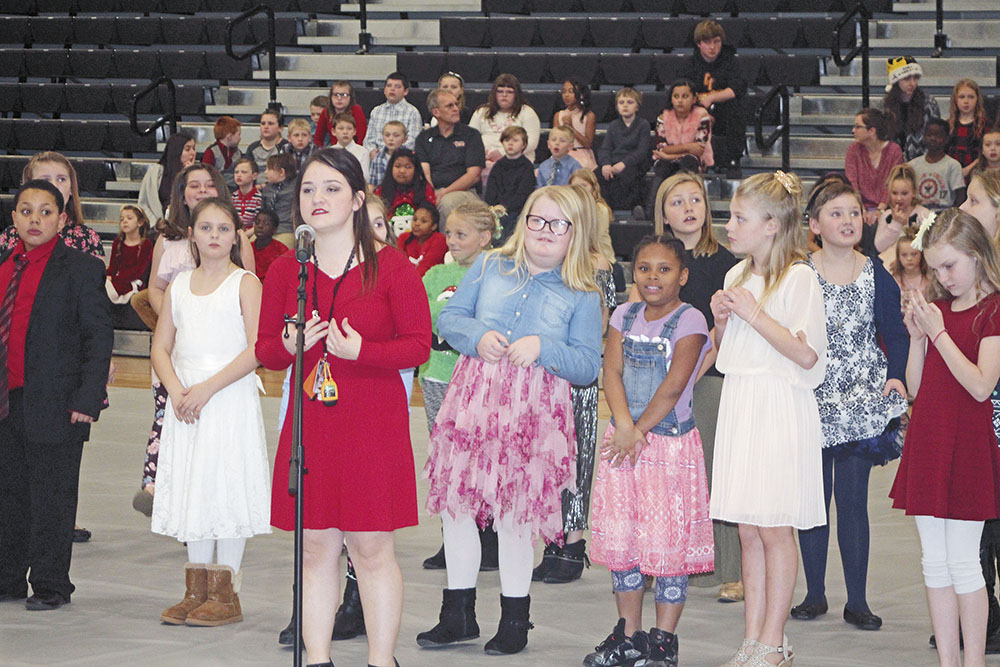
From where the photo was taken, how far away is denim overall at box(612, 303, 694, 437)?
4047 millimetres

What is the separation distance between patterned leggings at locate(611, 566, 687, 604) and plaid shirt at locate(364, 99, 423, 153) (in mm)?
7261

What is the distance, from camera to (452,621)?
4215 mm

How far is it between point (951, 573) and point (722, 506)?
0.66 m

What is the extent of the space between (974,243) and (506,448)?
4.81 ft

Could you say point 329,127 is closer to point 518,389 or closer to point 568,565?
point 568,565

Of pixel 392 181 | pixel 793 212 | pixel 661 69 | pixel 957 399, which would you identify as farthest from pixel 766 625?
pixel 661 69

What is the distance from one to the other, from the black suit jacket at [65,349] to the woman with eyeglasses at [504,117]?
5654 millimetres

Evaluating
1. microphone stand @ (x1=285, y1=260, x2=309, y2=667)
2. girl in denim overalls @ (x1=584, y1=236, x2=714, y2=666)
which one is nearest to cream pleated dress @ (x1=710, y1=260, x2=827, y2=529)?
girl in denim overalls @ (x1=584, y1=236, x2=714, y2=666)

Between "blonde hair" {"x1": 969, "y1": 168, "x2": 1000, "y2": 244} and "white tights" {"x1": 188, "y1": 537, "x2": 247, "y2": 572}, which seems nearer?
"blonde hair" {"x1": 969, "y1": 168, "x2": 1000, "y2": 244}

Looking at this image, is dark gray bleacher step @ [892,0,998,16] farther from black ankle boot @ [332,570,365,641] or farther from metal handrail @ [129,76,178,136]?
black ankle boot @ [332,570,365,641]

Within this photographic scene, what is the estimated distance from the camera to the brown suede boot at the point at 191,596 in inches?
176

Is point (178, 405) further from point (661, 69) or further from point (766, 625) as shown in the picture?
point (661, 69)

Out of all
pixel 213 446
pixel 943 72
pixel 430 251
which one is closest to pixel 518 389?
pixel 213 446

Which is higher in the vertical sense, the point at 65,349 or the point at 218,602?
the point at 65,349
